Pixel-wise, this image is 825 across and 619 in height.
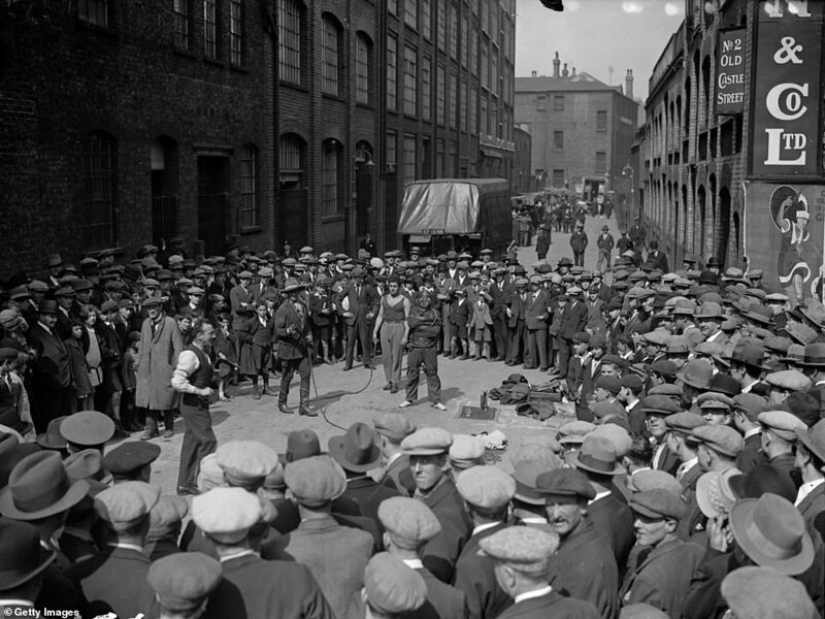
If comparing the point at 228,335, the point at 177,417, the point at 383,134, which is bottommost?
the point at 177,417

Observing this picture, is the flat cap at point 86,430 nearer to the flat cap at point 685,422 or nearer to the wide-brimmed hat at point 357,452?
the wide-brimmed hat at point 357,452

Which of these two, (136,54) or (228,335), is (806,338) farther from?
(136,54)

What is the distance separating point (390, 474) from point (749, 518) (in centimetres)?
261

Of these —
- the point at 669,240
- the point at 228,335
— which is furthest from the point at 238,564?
the point at 669,240

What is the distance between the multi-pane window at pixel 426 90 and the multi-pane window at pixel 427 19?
108 centimetres

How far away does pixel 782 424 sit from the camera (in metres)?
5.95

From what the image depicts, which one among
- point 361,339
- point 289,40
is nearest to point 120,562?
point 361,339

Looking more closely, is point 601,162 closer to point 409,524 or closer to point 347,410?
point 347,410

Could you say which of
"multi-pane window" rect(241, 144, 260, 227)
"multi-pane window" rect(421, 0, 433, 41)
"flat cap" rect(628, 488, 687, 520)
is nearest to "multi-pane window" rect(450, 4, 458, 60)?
"multi-pane window" rect(421, 0, 433, 41)

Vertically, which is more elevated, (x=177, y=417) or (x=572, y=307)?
(x=572, y=307)

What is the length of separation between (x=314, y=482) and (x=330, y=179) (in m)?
25.5

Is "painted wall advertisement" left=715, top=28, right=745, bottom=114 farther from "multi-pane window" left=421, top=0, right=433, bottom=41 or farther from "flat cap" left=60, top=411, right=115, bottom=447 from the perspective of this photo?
"multi-pane window" left=421, top=0, right=433, bottom=41

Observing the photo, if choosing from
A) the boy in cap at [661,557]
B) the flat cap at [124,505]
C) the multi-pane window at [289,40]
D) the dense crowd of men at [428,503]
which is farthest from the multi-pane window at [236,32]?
the boy in cap at [661,557]

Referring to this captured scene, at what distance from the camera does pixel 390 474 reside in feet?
20.4
